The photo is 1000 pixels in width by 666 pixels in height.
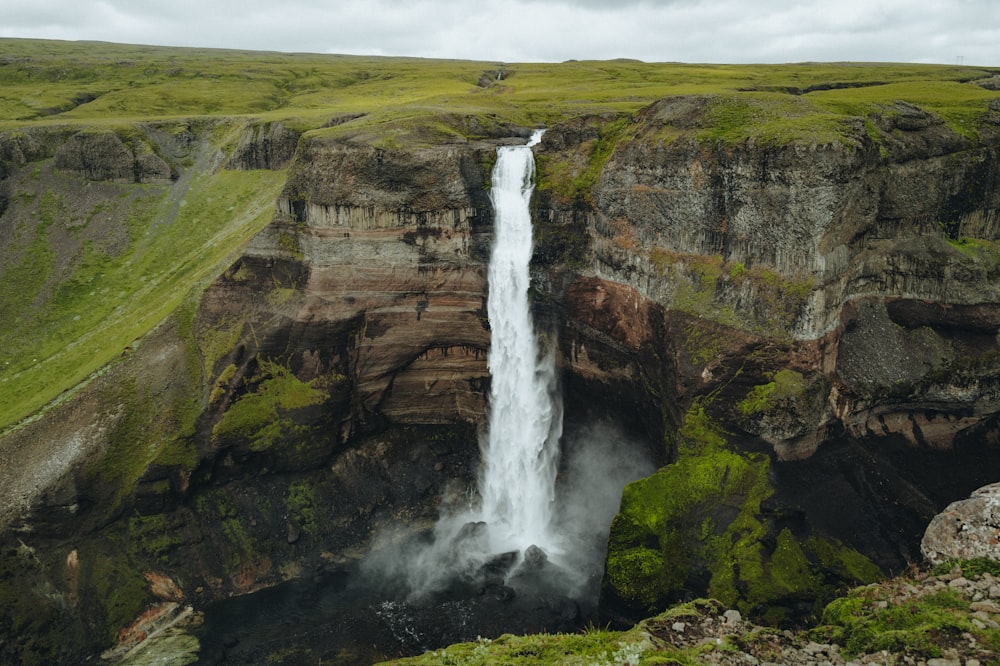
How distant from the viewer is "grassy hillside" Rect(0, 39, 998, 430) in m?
39.4

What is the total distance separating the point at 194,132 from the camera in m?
65.6

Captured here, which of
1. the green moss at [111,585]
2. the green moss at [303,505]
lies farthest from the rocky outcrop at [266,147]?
the green moss at [111,585]

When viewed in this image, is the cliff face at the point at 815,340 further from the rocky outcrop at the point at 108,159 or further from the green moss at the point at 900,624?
the rocky outcrop at the point at 108,159

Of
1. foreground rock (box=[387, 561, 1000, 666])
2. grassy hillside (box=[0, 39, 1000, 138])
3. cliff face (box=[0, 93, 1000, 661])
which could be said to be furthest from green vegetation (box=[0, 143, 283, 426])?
foreground rock (box=[387, 561, 1000, 666])

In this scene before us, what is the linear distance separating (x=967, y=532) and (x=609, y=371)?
19.5 m

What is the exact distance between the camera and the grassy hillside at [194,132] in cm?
3944

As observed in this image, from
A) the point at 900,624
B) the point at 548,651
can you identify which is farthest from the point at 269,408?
the point at 900,624

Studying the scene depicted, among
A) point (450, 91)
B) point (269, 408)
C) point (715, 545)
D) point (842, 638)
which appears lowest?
point (715, 545)

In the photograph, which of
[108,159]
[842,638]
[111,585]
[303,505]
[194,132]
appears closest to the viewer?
[842,638]

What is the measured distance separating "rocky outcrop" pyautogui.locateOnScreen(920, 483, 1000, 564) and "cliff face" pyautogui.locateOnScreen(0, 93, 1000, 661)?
488 centimetres

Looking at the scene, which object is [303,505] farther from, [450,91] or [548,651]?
[450,91]

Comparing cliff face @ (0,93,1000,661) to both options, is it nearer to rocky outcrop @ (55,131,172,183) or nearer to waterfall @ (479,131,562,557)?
waterfall @ (479,131,562,557)

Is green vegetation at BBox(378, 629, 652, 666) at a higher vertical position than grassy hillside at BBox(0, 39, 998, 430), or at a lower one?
lower

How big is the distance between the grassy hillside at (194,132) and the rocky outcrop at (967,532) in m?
15.1
